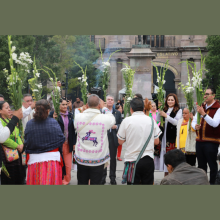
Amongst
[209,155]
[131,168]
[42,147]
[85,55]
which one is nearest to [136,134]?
[131,168]

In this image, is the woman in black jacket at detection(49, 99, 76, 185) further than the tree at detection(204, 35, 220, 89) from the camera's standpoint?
No

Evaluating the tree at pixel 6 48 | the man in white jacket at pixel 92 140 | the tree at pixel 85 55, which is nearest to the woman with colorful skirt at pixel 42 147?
the man in white jacket at pixel 92 140

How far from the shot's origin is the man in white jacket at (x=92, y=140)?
15.5ft

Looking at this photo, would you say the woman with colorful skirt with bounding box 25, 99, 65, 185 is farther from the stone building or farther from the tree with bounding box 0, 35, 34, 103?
the stone building

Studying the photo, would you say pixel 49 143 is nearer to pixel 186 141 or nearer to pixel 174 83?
pixel 186 141

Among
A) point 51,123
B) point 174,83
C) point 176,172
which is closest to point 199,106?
point 176,172

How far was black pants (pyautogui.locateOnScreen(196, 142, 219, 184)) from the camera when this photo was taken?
5840mm

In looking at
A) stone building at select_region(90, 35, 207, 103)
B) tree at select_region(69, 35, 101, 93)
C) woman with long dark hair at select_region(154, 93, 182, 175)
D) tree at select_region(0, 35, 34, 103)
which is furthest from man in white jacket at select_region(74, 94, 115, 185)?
stone building at select_region(90, 35, 207, 103)

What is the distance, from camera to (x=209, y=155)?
230 inches

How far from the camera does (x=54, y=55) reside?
1013 inches

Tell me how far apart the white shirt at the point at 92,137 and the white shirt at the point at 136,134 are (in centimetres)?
30

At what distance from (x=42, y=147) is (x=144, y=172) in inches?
63.5

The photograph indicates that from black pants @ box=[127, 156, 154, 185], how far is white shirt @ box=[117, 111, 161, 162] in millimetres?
88

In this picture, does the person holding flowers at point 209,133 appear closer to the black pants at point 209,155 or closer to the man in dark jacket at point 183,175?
the black pants at point 209,155
